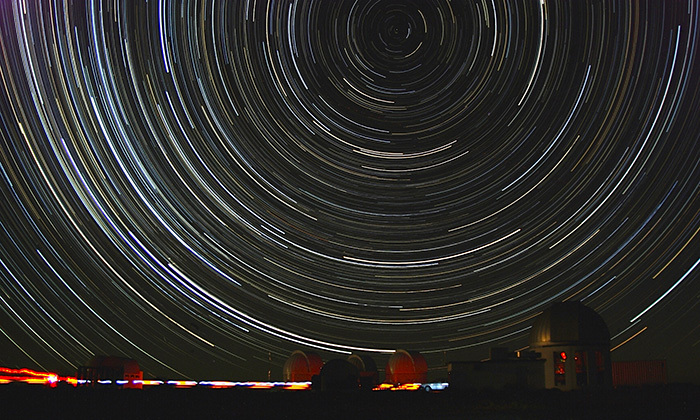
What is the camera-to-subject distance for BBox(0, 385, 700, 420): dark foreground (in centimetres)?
2280

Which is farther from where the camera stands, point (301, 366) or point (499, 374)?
point (301, 366)

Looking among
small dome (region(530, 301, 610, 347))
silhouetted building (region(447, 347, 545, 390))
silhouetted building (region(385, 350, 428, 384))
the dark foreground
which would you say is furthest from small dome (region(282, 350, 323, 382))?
the dark foreground

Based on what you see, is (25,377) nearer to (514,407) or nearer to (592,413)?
(514,407)

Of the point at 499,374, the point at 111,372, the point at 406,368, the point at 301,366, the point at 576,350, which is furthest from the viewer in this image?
the point at 406,368

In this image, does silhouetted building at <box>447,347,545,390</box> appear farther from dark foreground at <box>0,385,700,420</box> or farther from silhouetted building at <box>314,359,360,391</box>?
silhouetted building at <box>314,359,360,391</box>

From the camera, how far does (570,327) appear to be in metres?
35.4

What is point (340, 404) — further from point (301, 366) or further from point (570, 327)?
point (301, 366)

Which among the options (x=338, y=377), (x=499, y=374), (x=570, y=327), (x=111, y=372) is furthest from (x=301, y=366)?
(x=570, y=327)

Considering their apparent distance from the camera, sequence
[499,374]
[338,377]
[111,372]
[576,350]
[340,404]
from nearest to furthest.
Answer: [340,404] → [499,374] → [576,350] → [338,377] → [111,372]

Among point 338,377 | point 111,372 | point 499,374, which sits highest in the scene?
point 499,374

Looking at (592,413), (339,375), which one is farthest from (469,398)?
(339,375)

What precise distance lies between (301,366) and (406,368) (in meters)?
7.03

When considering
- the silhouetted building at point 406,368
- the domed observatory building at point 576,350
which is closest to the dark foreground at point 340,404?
the domed observatory building at point 576,350

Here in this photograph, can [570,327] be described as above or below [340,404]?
above
